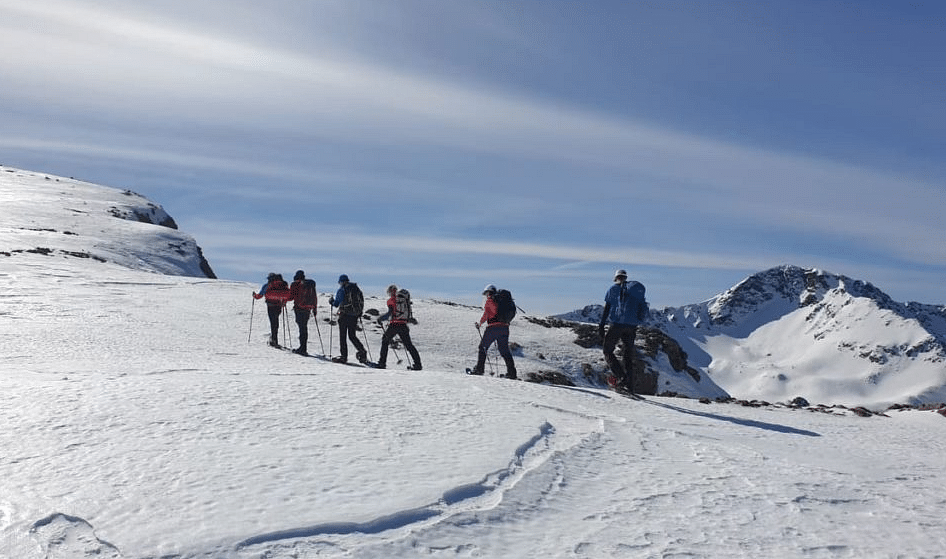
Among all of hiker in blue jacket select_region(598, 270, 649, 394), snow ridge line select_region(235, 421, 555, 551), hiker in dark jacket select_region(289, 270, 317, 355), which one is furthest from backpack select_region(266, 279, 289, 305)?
snow ridge line select_region(235, 421, 555, 551)

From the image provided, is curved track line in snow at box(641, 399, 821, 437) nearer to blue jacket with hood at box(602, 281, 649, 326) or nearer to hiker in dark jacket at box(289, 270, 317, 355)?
blue jacket with hood at box(602, 281, 649, 326)

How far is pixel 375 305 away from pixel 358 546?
25096 millimetres

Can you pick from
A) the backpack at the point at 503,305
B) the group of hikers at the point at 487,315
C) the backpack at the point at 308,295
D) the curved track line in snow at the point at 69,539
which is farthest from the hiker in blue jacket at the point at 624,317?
the curved track line in snow at the point at 69,539

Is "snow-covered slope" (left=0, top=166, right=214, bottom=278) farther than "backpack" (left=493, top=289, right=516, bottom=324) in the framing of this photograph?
Yes

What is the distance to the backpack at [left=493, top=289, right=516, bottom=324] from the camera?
14.5m

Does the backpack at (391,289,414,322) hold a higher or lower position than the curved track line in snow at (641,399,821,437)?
higher

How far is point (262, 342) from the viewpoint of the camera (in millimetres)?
19688

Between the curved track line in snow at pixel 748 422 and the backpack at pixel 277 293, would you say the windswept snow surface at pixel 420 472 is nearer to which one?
the curved track line in snow at pixel 748 422

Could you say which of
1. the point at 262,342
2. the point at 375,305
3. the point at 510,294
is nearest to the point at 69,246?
the point at 375,305

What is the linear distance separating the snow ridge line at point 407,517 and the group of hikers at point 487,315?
19.6 feet

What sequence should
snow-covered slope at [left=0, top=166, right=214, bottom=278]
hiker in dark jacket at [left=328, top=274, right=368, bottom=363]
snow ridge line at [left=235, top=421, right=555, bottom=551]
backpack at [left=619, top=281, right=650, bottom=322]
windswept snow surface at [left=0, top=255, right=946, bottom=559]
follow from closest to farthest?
snow ridge line at [left=235, top=421, right=555, bottom=551], windswept snow surface at [left=0, top=255, right=946, bottom=559], backpack at [left=619, top=281, right=650, bottom=322], hiker in dark jacket at [left=328, top=274, right=368, bottom=363], snow-covered slope at [left=0, top=166, right=214, bottom=278]

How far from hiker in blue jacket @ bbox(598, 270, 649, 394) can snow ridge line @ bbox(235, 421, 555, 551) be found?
253 inches

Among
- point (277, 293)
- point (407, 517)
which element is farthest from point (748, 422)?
point (277, 293)

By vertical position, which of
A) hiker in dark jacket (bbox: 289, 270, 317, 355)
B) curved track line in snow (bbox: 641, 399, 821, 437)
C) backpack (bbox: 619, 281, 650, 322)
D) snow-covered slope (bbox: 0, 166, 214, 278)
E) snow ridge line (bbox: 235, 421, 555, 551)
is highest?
snow-covered slope (bbox: 0, 166, 214, 278)
